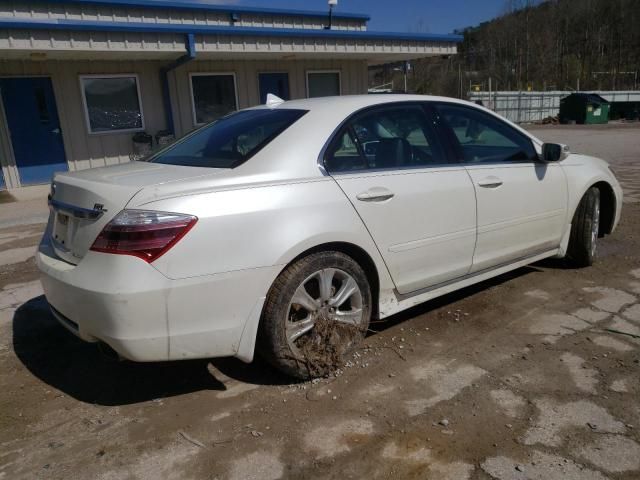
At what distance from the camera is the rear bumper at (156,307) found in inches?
97.9

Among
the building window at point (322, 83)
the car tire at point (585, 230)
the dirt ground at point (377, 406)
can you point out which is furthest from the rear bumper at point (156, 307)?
the building window at point (322, 83)

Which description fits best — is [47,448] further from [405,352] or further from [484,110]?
[484,110]

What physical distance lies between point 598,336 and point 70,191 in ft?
10.9

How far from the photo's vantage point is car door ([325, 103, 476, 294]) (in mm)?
3174

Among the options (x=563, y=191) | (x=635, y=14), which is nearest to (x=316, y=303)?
(x=563, y=191)

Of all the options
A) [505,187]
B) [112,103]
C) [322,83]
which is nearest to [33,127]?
[112,103]

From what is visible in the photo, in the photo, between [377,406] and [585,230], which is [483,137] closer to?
[585,230]

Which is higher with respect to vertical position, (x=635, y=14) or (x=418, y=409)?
(x=635, y=14)

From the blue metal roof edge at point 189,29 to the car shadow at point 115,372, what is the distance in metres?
6.82

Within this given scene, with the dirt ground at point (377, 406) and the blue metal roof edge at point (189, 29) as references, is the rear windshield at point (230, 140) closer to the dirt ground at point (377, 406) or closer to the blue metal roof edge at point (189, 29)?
the dirt ground at point (377, 406)

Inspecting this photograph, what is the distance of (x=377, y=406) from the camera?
283 centimetres

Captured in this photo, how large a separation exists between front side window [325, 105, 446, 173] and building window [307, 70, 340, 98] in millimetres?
10709

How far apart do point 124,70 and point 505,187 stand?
9.75 metres

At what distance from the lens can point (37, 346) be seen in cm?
376
